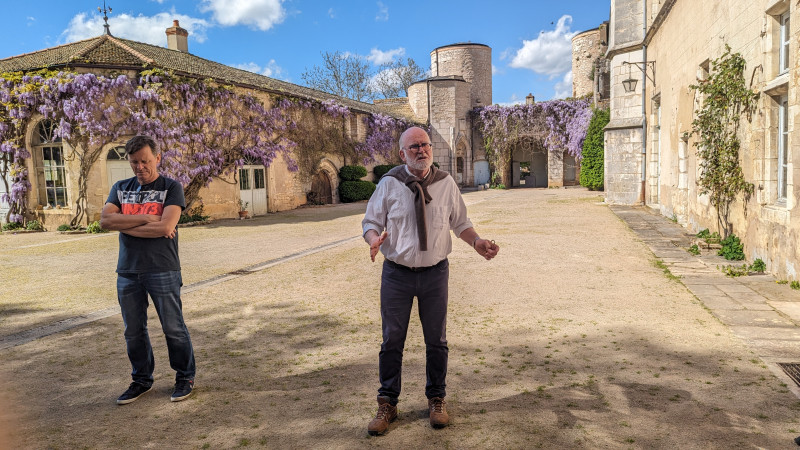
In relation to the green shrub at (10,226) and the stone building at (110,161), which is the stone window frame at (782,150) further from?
the green shrub at (10,226)

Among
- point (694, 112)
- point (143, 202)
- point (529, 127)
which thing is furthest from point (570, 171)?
point (143, 202)

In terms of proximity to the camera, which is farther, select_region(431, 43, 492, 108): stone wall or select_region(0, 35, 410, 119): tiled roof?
select_region(431, 43, 492, 108): stone wall

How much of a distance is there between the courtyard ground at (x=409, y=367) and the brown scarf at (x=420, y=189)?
1005 millimetres

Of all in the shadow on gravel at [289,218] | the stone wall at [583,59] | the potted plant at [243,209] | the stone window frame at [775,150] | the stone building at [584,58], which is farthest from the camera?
the stone wall at [583,59]

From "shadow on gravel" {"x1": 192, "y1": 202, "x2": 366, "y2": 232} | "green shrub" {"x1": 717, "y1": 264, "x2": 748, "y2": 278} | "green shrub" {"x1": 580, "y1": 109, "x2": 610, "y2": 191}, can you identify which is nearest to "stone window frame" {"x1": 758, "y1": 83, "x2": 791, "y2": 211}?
"green shrub" {"x1": 717, "y1": 264, "x2": 748, "y2": 278}

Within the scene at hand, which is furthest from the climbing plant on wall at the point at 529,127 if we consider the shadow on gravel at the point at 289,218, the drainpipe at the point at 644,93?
the shadow on gravel at the point at 289,218

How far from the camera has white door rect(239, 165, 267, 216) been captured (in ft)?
54.2

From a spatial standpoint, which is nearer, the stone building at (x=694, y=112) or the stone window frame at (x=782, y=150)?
the stone building at (x=694, y=112)

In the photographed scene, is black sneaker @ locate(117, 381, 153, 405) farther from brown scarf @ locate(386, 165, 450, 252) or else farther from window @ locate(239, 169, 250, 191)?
window @ locate(239, 169, 250, 191)

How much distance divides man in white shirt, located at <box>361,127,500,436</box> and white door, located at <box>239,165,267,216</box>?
14.4m

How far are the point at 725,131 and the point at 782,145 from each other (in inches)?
66.4

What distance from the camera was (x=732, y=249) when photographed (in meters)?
7.02

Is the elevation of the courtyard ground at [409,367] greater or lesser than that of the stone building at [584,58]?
lesser

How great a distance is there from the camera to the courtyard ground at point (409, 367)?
268 cm
